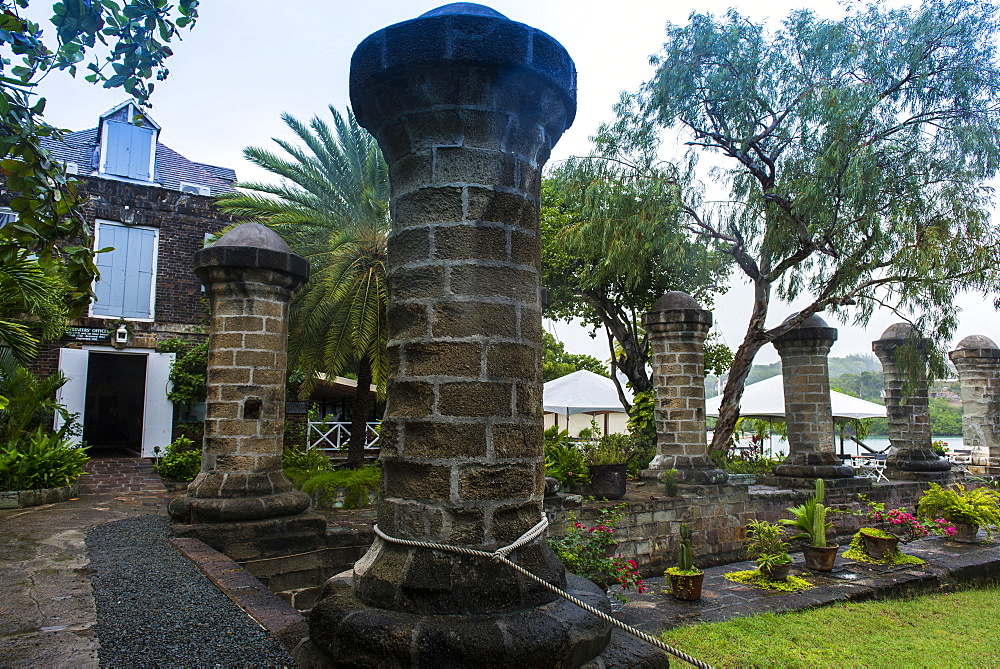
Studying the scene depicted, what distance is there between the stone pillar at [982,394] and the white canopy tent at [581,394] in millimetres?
8134

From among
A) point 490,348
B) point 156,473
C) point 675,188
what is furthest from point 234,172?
point 490,348

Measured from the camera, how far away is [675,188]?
564 inches

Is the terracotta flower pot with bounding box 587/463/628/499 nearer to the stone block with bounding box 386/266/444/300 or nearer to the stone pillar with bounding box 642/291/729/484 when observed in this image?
A: the stone pillar with bounding box 642/291/729/484

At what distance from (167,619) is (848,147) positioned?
42.3 feet

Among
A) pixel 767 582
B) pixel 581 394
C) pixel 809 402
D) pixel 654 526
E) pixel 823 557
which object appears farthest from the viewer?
pixel 581 394

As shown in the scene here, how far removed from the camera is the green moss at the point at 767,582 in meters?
7.52

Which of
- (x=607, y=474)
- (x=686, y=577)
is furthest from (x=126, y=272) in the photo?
(x=686, y=577)

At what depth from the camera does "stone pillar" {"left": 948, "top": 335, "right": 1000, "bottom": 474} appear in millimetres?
15453

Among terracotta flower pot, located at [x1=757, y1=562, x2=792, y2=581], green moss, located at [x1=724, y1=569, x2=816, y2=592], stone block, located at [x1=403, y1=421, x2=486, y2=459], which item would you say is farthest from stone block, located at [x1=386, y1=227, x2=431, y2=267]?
terracotta flower pot, located at [x1=757, y1=562, x2=792, y2=581]

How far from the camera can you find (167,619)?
385cm

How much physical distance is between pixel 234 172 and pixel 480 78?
19705 mm

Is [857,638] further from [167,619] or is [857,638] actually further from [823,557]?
[167,619]

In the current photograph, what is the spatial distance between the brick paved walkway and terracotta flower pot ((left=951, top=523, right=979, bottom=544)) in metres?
12.9

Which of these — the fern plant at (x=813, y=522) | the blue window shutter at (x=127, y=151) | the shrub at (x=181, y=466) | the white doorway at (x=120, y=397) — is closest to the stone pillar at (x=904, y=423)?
the fern plant at (x=813, y=522)
